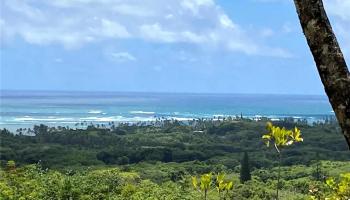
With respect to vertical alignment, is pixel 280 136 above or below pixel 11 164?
above

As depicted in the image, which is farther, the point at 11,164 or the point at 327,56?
the point at 11,164

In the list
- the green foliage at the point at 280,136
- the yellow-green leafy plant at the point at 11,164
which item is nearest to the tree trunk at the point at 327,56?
the green foliage at the point at 280,136

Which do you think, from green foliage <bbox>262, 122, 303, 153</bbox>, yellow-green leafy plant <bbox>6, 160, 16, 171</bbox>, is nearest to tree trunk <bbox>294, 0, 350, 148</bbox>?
green foliage <bbox>262, 122, 303, 153</bbox>

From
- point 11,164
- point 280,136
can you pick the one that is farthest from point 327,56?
point 11,164

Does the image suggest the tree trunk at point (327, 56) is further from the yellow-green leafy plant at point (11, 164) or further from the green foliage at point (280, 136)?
the yellow-green leafy plant at point (11, 164)

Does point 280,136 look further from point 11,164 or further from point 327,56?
point 11,164

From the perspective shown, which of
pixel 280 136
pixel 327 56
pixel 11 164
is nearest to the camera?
pixel 327 56

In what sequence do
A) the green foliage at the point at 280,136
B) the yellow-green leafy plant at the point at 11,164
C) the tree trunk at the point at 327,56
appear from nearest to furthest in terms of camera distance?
1. the tree trunk at the point at 327,56
2. the green foliage at the point at 280,136
3. the yellow-green leafy plant at the point at 11,164

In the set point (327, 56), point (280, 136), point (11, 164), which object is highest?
point (327, 56)

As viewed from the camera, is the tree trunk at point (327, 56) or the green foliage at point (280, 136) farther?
the green foliage at point (280, 136)
